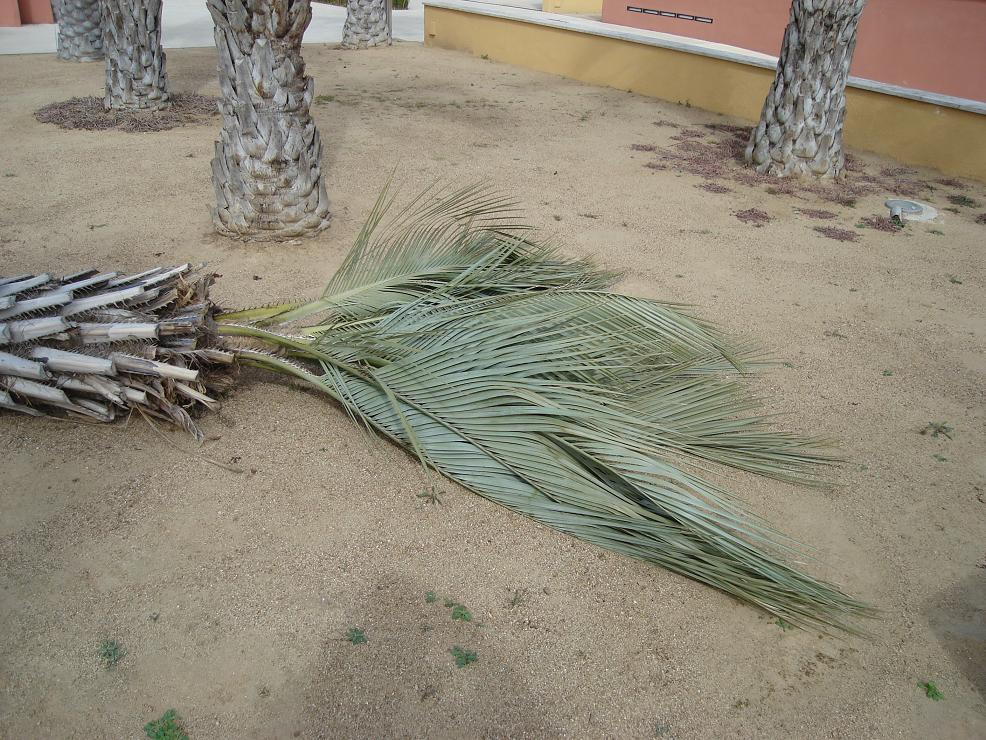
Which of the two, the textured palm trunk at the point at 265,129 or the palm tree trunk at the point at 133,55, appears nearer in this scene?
the textured palm trunk at the point at 265,129

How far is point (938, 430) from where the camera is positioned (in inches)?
147

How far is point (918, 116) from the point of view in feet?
25.7

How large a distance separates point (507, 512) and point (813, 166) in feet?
18.8

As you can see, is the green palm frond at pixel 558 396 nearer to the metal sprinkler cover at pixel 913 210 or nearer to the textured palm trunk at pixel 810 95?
the metal sprinkler cover at pixel 913 210

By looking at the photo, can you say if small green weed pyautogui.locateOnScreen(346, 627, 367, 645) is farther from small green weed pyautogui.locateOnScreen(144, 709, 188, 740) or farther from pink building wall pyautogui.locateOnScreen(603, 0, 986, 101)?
pink building wall pyautogui.locateOnScreen(603, 0, 986, 101)

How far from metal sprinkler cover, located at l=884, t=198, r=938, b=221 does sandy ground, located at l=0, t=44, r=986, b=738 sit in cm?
176

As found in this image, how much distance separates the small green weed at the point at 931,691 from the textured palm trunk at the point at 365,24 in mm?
12426

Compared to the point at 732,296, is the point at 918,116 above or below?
above

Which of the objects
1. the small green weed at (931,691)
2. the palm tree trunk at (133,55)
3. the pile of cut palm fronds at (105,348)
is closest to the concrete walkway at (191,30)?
the palm tree trunk at (133,55)

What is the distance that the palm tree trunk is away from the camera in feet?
25.2

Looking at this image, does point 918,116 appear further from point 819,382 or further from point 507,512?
point 507,512

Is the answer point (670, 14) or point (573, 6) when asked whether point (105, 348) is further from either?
point (573, 6)

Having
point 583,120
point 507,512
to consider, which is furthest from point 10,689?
point 583,120

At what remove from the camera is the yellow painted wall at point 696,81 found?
7668 mm
